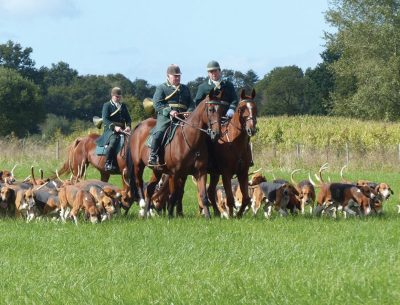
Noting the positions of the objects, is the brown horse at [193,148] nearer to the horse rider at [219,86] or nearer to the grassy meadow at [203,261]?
the horse rider at [219,86]

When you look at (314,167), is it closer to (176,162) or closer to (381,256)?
(176,162)

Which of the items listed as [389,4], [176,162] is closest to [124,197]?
[176,162]

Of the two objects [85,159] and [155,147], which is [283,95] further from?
[155,147]

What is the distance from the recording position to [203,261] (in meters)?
10.4

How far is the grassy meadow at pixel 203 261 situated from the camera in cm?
822

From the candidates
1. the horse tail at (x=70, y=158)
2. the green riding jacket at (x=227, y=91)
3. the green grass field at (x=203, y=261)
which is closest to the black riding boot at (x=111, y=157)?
the horse tail at (x=70, y=158)

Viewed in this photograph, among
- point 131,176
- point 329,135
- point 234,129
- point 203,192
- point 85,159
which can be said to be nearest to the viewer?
point 234,129

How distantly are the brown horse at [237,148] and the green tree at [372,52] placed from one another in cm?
4278

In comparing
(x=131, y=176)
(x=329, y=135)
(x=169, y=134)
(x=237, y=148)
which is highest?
(x=169, y=134)

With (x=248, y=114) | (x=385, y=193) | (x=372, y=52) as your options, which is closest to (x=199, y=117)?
(x=248, y=114)

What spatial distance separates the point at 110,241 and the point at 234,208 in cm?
490

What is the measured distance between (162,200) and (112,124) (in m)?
2.68

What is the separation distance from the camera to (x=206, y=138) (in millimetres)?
15523

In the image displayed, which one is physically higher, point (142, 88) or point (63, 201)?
point (142, 88)
